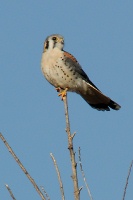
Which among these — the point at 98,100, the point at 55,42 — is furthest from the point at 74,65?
the point at 98,100

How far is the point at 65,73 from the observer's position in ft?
19.7

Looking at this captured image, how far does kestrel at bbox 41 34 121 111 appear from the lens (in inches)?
232

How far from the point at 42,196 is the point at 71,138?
21.2 inches

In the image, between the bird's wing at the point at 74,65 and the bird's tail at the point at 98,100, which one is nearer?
the bird's wing at the point at 74,65

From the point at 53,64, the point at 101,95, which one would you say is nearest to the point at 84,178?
the point at 53,64

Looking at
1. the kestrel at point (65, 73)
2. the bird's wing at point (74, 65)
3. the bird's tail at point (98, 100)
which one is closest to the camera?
the kestrel at point (65, 73)

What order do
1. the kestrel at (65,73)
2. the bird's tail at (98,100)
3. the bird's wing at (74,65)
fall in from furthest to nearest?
the bird's tail at (98,100)
the bird's wing at (74,65)
the kestrel at (65,73)

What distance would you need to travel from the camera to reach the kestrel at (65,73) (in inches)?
232

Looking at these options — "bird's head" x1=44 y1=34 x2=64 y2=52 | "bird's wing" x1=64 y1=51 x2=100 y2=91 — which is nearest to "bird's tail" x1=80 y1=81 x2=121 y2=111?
"bird's wing" x1=64 y1=51 x2=100 y2=91

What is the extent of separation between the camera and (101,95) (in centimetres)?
643

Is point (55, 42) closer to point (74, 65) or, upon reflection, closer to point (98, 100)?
point (74, 65)

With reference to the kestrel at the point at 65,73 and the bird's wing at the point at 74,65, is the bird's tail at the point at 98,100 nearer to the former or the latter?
the kestrel at the point at 65,73

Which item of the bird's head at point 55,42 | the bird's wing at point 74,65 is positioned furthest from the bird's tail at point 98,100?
the bird's head at point 55,42

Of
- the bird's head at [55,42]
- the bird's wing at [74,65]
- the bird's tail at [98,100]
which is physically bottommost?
the bird's tail at [98,100]
